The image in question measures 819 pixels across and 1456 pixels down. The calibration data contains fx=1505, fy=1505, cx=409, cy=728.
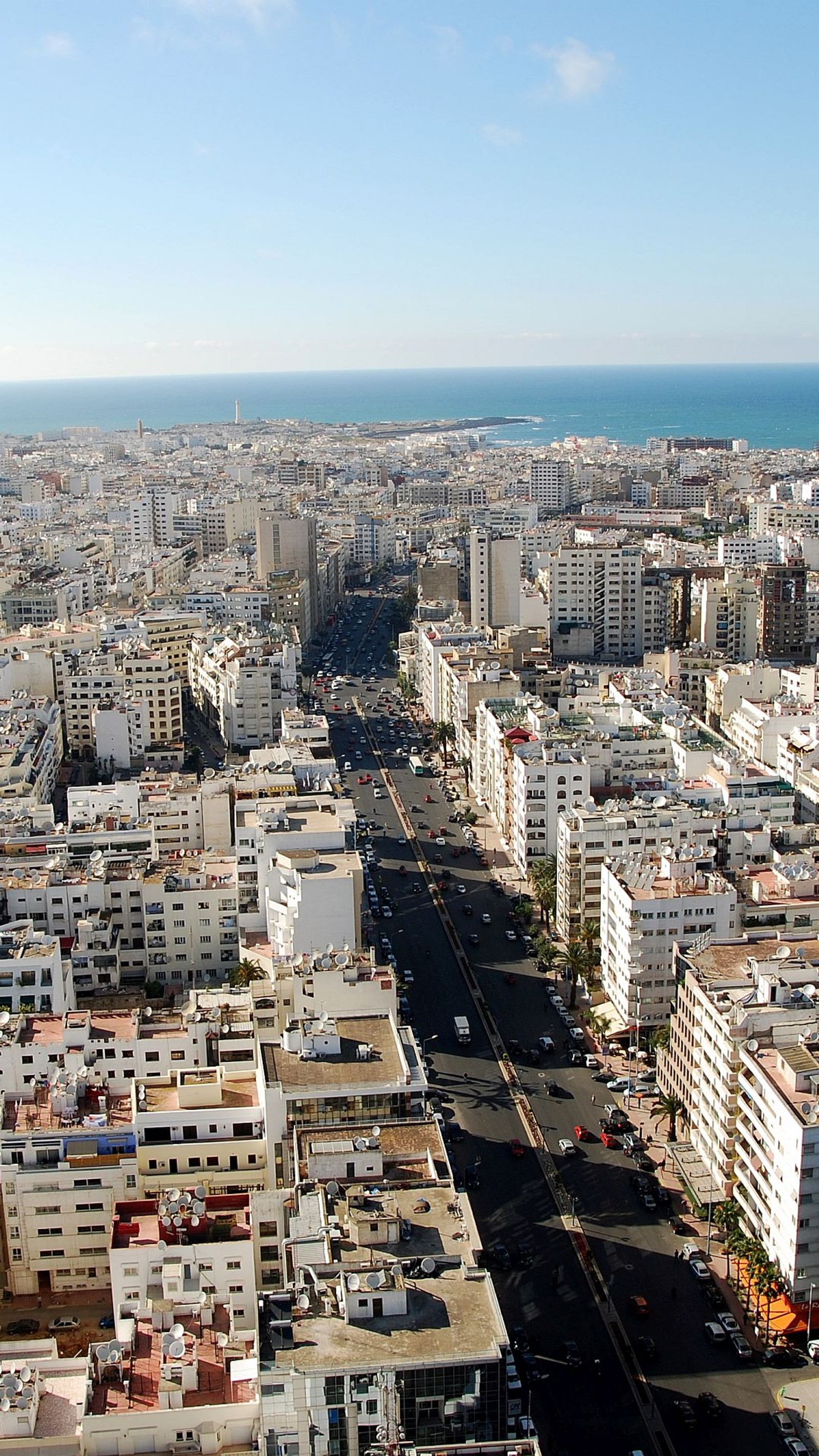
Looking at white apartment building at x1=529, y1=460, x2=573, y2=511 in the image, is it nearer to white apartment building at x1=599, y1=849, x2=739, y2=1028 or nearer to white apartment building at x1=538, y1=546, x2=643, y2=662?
white apartment building at x1=538, y1=546, x2=643, y2=662

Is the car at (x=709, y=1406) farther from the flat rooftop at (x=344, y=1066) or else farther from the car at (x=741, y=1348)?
the flat rooftop at (x=344, y=1066)

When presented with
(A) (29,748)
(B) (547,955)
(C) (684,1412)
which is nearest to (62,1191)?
(C) (684,1412)

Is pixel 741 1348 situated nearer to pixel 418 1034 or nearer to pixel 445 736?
pixel 418 1034

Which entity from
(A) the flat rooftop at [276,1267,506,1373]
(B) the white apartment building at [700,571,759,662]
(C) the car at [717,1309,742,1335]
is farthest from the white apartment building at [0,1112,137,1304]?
(B) the white apartment building at [700,571,759,662]

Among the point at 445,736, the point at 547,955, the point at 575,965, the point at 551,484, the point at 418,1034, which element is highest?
the point at 551,484

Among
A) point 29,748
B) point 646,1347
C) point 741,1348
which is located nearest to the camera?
point 741,1348
